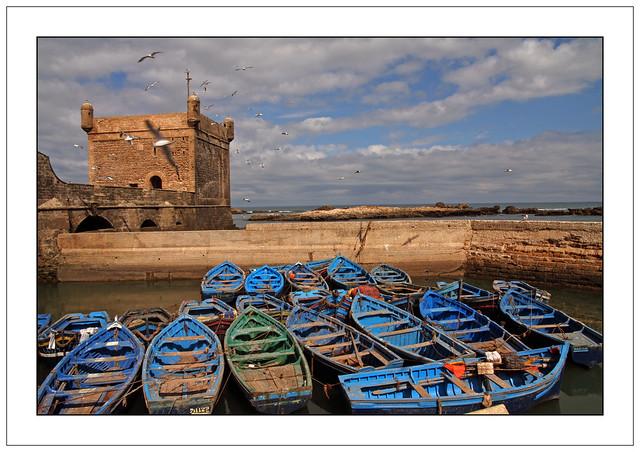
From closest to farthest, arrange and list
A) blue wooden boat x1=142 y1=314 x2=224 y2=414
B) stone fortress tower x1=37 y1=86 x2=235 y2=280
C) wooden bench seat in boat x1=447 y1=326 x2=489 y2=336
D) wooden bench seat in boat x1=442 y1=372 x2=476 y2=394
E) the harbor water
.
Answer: blue wooden boat x1=142 y1=314 x2=224 y2=414
wooden bench seat in boat x1=442 y1=372 x2=476 y2=394
the harbor water
wooden bench seat in boat x1=447 y1=326 x2=489 y2=336
stone fortress tower x1=37 y1=86 x2=235 y2=280

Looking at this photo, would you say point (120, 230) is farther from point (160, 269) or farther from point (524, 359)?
Result: point (524, 359)

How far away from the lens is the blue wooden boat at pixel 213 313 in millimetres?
7930

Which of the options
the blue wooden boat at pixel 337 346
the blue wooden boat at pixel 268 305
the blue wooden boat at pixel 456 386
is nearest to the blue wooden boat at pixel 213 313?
the blue wooden boat at pixel 268 305

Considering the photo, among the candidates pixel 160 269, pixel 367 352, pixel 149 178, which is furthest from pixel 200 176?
pixel 367 352

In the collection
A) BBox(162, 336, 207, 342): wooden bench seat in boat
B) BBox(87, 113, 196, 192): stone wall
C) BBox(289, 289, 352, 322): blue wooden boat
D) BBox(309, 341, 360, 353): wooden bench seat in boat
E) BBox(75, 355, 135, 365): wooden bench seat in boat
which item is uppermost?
BBox(87, 113, 196, 192): stone wall

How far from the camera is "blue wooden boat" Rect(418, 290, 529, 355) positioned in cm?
684

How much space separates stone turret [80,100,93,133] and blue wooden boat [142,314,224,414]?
1939 cm

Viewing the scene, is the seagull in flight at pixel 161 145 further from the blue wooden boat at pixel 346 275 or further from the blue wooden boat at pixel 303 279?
the blue wooden boat at pixel 346 275

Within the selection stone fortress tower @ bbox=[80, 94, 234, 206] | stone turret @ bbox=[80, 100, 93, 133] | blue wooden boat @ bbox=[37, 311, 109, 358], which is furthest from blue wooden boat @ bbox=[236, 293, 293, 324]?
stone turret @ bbox=[80, 100, 93, 133]

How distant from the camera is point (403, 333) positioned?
7160 millimetres

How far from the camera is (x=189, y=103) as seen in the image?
70.1 ft

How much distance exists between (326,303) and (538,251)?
31.5 feet

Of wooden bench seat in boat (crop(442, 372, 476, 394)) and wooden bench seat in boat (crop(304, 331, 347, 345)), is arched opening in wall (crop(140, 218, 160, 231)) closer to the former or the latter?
wooden bench seat in boat (crop(304, 331, 347, 345))

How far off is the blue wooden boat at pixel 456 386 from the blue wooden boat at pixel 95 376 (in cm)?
309
